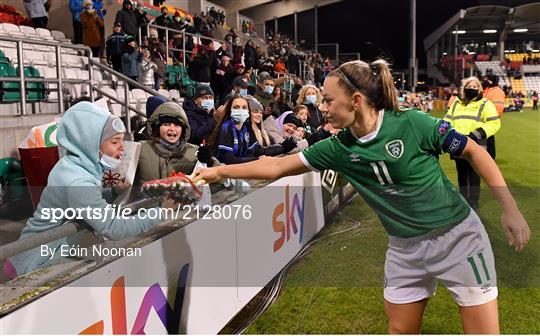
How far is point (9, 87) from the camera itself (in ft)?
23.6

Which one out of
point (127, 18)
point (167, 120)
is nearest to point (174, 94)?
point (127, 18)

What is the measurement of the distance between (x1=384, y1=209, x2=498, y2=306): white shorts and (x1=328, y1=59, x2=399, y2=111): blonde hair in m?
0.59

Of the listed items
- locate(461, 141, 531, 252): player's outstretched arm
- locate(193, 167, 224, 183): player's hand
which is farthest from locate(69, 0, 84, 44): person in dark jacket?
locate(461, 141, 531, 252): player's outstretched arm

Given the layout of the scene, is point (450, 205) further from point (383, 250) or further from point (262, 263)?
point (383, 250)

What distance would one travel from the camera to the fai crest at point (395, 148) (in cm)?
234

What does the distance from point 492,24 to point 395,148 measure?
6171cm

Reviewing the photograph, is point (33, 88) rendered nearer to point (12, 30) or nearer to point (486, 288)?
point (12, 30)

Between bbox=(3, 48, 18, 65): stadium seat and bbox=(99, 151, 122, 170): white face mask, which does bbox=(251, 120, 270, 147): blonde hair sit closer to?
bbox=(99, 151, 122, 170): white face mask

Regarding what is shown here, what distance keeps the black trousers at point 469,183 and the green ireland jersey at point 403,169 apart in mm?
4624

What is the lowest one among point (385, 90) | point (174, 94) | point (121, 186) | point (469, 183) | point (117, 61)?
point (469, 183)

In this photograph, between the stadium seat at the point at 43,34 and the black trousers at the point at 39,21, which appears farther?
the black trousers at the point at 39,21

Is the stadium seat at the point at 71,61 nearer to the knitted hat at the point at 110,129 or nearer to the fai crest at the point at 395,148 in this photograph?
the knitted hat at the point at 110,129

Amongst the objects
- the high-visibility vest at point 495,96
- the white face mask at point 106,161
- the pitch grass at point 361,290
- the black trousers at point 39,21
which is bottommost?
the pitch grass at point 361,290

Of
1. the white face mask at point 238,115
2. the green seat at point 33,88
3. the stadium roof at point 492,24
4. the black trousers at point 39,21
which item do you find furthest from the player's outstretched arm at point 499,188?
the stadium roof at point 492,24
